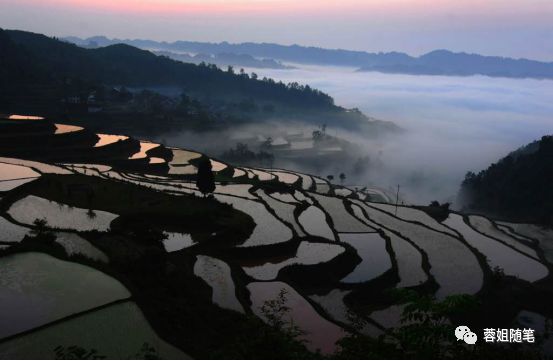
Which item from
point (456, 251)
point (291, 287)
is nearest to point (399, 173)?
point (456, 251)

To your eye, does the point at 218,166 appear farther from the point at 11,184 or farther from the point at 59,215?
the point at 59,215

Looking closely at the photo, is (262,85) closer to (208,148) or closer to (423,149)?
(423,149)

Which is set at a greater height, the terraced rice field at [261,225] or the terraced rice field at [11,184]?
Result: the terraced rice field at [11,184]

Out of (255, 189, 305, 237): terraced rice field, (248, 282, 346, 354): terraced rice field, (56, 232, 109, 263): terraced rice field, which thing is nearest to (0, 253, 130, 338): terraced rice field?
(56, 232, 109, 263): terraced rice field

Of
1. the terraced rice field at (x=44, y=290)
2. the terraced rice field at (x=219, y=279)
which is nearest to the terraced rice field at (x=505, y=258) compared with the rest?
the terraced rice field at (x=219, y=279)

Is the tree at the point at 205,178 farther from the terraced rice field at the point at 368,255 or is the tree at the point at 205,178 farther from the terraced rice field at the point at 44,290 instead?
the terraced rice field at the point at 44,290

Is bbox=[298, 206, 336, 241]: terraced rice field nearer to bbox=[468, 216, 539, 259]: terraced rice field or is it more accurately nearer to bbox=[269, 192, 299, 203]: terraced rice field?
bbox=[269, 192, 299, 203]: terraced rice field
